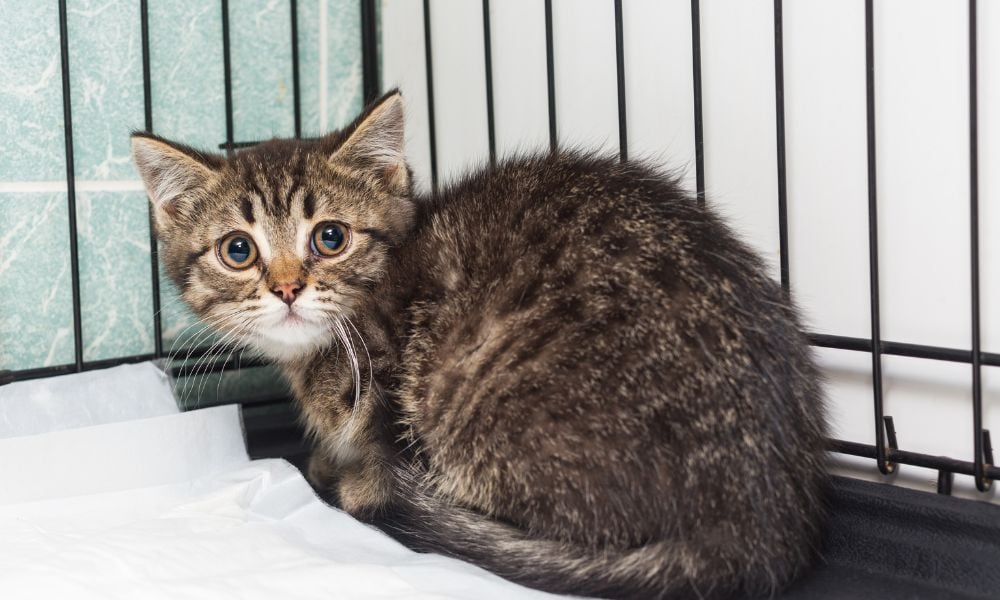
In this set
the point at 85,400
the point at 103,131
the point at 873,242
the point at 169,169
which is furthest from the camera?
the point at 103,131

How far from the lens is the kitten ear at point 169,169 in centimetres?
145

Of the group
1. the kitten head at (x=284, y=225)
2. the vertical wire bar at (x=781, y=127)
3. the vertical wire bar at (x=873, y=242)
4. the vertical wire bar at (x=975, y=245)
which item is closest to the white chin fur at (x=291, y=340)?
the kitten head at (x=284, y=225)

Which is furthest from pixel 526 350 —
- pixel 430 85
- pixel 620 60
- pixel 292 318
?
pixel 430 85

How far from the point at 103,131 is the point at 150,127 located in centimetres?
10

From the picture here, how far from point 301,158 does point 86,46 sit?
611 millimetres

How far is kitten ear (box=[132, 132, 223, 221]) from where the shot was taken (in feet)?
4.74

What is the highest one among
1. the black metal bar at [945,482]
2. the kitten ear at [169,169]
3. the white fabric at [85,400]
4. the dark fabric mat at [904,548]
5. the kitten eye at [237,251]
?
the kitten ear at [169,169]

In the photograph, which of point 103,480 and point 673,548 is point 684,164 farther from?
point 103,480

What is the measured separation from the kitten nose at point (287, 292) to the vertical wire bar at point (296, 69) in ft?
2.30

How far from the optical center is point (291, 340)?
1.41 metres

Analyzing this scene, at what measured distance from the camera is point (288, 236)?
55.7 inches

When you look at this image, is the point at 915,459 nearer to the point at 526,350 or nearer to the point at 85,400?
the point at 526,350

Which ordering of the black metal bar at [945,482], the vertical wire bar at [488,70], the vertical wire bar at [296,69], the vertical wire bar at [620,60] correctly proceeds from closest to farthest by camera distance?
1. the black metal bar at [945,482]
2. the vertical wire bar at [620,60]
3. the vertical wire bar at [488,70]
4. the vertical wire bar at [296,69]

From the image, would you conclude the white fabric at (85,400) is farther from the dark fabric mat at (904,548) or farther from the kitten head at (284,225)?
the dark fabric mat at (904,548)
